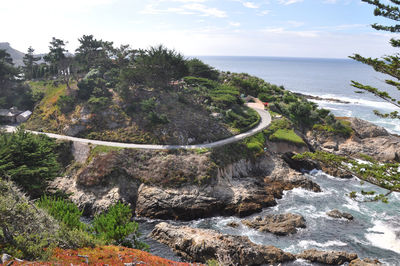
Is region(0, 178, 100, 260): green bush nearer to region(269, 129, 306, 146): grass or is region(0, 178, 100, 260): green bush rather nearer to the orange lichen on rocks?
the orange lichen on rocks

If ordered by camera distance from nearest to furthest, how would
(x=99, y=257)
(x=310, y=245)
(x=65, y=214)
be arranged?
(x=99, y=257) < (x=65, y=214) < (x=310, y=245)

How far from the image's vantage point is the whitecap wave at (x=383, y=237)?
111 feet

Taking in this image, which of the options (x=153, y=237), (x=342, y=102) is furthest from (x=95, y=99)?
(x=342, y=102)

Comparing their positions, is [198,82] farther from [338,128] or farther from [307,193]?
[307,193]

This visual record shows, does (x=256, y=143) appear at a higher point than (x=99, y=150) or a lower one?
higher

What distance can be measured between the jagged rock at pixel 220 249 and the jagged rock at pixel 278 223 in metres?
4.42

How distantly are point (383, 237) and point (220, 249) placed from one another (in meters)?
23.3

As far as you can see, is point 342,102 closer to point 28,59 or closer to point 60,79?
point 60,79

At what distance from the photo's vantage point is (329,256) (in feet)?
101

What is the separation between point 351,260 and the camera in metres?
30.7

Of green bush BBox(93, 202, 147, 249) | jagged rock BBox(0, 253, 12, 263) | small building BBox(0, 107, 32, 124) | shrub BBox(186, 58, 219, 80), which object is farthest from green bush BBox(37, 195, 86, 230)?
shrub BBox(186, 58, 219, 80)

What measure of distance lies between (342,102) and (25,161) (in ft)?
448

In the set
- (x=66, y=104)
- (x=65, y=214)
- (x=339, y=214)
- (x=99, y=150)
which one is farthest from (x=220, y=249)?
(x=66, y=104)

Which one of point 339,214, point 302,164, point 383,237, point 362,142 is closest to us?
point 383,237
